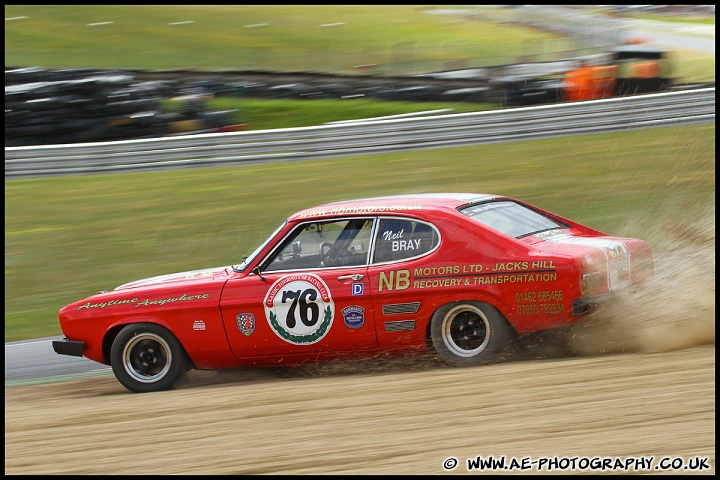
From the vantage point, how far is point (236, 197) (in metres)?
14.0

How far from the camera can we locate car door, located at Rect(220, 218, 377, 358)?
19.9 ft

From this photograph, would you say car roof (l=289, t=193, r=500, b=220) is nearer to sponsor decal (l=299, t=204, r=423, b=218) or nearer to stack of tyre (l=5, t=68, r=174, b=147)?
sponsor decal (l=299, t=204, r=423, b=218)

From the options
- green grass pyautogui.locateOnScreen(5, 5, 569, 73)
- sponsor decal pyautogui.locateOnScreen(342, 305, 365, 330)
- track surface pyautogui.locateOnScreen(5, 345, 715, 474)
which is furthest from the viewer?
green grass pyautogui.locateOnScreen(5, 5, 569, 73)

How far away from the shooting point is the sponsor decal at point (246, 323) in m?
6.30

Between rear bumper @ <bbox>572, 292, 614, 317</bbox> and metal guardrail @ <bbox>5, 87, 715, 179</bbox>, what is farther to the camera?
metal guardrail @ <bbox>5, 87, 715, 179</bbox>

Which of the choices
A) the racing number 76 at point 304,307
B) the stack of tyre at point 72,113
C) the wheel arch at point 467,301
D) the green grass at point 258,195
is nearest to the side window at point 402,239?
the wheel arch at point 467,301

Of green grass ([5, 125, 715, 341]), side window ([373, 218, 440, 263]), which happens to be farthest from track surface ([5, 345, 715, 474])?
Answer: green grass ([5, 125, 715, 341])

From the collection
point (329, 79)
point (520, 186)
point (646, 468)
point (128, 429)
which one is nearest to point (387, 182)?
point (520, 186)

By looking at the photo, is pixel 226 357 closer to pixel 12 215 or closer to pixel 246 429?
pixel 246 429

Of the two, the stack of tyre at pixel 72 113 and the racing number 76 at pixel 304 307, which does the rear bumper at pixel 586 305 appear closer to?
the racing number 76 at pixel 304 307

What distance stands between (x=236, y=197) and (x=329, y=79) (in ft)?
24.6

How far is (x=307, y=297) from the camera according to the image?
614 cm

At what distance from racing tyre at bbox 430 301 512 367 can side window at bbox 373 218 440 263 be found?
458 millimetres

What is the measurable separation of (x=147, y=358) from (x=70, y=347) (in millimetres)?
650
